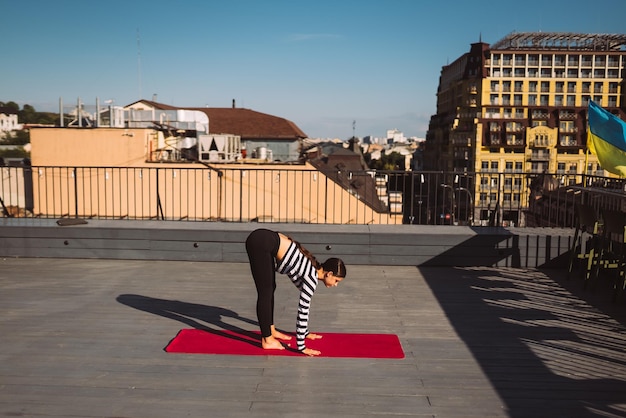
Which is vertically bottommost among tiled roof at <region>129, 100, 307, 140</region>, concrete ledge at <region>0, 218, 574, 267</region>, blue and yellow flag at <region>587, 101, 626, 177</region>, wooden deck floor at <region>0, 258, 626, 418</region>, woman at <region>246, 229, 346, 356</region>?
wooden deck floor at <region>0, 258, 626, 418</region>

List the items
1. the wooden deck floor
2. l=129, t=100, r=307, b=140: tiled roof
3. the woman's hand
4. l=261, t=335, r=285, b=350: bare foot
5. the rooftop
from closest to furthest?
1. the wooden deck floor
2. the woman's hand
3. l=261, t=335, r=285, b=350: bare foot
4. l=129, t=100, r=307, b=140: tiled roof
5. the rooftop

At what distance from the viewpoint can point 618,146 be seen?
6.84m

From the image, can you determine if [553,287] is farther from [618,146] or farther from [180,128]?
[180,128]

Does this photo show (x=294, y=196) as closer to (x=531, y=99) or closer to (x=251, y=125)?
(x=251, y=125)

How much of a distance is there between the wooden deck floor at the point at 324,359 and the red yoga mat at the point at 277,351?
0.38ft

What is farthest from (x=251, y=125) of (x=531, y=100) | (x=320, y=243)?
(x=531, y=100)

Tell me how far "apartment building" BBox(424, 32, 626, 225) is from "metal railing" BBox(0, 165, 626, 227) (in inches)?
2214

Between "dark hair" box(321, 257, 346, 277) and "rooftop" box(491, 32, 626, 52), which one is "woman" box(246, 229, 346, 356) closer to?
"dark hair" box(321, 257, 346, 277)

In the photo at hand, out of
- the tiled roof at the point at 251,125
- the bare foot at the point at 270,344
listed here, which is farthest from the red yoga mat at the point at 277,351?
the tiled roof at the point at 251,125

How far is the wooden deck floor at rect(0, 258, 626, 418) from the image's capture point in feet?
13.5

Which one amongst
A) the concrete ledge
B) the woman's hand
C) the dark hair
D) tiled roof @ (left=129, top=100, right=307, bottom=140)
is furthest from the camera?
tiled roof @ (left=129, top=100, right=307, bottom=140)

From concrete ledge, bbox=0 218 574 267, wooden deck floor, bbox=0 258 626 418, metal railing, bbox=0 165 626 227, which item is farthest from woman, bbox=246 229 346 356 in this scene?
concrete ledge, bbox=0 218 574 267

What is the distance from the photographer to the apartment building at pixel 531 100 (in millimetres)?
78125

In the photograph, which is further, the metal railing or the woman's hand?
the metal railing
